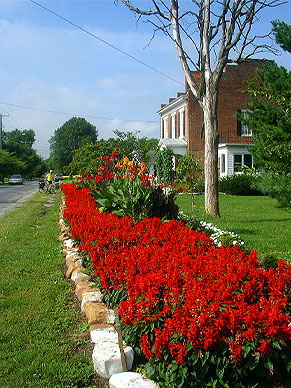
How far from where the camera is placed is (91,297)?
186 inches

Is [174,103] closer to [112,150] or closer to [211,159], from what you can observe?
[112,150]

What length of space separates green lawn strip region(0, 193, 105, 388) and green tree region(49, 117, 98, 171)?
284 ft

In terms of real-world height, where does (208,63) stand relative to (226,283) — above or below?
above

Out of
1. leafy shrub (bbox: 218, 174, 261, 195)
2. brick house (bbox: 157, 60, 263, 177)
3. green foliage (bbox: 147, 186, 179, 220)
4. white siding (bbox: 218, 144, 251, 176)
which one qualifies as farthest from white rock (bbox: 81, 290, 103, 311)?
brick house (bbox: 157, 60, 263, 177)

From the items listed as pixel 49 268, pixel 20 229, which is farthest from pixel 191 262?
pixel 20 229

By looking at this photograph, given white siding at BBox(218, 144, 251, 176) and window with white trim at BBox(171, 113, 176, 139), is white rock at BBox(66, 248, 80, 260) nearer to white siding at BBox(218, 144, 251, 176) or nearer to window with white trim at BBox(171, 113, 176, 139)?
white siding at BBox(218, 144, 251, 176)

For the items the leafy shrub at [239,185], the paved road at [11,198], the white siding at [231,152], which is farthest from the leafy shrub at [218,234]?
the white siding at [231,152]

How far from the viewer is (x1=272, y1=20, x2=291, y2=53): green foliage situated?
14.4 meters

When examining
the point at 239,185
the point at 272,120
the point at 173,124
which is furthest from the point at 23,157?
the point at 272,120

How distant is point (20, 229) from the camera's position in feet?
37.8

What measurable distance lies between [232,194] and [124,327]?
21544 millimetres

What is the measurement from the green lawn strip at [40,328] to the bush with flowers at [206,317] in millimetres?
523

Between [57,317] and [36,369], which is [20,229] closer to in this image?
[57,317]

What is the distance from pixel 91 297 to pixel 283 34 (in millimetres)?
12730
